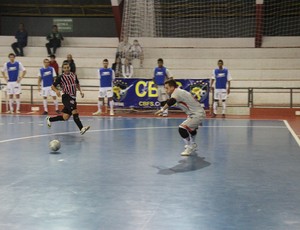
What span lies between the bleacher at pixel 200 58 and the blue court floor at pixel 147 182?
934cm

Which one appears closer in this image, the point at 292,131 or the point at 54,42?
the point at 292,131

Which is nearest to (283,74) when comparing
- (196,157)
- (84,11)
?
(84,11)

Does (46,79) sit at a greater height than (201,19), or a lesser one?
lesser

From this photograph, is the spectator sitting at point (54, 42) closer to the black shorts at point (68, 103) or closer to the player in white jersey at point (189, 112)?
the black shorts at point (68, 103)

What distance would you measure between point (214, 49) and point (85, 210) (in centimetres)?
1919

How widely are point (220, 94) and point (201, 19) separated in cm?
795

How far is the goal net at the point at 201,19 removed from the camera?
24938 millimetres

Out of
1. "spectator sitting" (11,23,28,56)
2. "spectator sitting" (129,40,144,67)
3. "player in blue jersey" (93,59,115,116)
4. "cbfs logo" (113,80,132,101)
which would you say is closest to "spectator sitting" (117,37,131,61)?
"spectator sitting" (129,40,144,67)

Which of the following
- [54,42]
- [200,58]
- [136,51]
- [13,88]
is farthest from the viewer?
[54,42]

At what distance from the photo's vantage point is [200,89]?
19.8 meters

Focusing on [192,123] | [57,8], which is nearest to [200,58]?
[57,8]

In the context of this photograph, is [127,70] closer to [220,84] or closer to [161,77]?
[161,77]

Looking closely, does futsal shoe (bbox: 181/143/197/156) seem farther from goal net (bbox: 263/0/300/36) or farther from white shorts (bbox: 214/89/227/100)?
Answer: goal net (bbox: 263/0/300/36)

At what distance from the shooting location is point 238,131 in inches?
564
